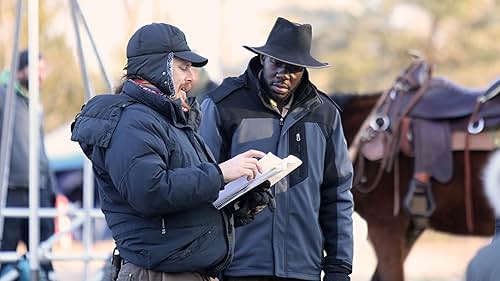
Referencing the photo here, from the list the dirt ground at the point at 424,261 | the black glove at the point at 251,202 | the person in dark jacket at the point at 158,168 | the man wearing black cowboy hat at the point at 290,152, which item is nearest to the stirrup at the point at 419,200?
the dirt ground at the point at 424,261

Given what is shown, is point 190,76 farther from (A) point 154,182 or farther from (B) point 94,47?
(B) point 94,47

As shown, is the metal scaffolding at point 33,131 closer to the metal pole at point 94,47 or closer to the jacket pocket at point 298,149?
the metal pole at point 94,47

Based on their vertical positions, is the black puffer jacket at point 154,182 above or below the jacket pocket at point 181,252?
above

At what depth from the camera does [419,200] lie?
25.2ft

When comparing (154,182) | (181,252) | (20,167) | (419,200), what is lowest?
(419,200)

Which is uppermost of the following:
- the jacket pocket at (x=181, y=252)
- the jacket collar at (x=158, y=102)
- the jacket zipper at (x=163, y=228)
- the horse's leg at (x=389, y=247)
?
the jacket collar at (x=158, y=102)

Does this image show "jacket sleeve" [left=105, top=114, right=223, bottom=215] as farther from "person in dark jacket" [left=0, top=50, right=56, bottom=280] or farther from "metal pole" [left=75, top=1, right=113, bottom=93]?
"person in dark jacket" [left=0, top=50, right=56, bottom=280]

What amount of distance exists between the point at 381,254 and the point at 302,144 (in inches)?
123

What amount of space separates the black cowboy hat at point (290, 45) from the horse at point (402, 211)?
3.02 meters

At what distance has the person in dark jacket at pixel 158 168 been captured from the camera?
12.2ft

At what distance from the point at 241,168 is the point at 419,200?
399 centimetres

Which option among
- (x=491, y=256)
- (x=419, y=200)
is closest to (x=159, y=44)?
(x=491, y=256)

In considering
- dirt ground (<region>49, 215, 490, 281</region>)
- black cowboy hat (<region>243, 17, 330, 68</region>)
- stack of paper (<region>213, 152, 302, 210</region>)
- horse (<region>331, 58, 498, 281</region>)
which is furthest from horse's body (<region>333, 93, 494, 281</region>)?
stack of paper (<region>213, 152, 302, 210</region>)

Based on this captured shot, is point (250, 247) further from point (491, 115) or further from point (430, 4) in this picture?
point (430, 4)
